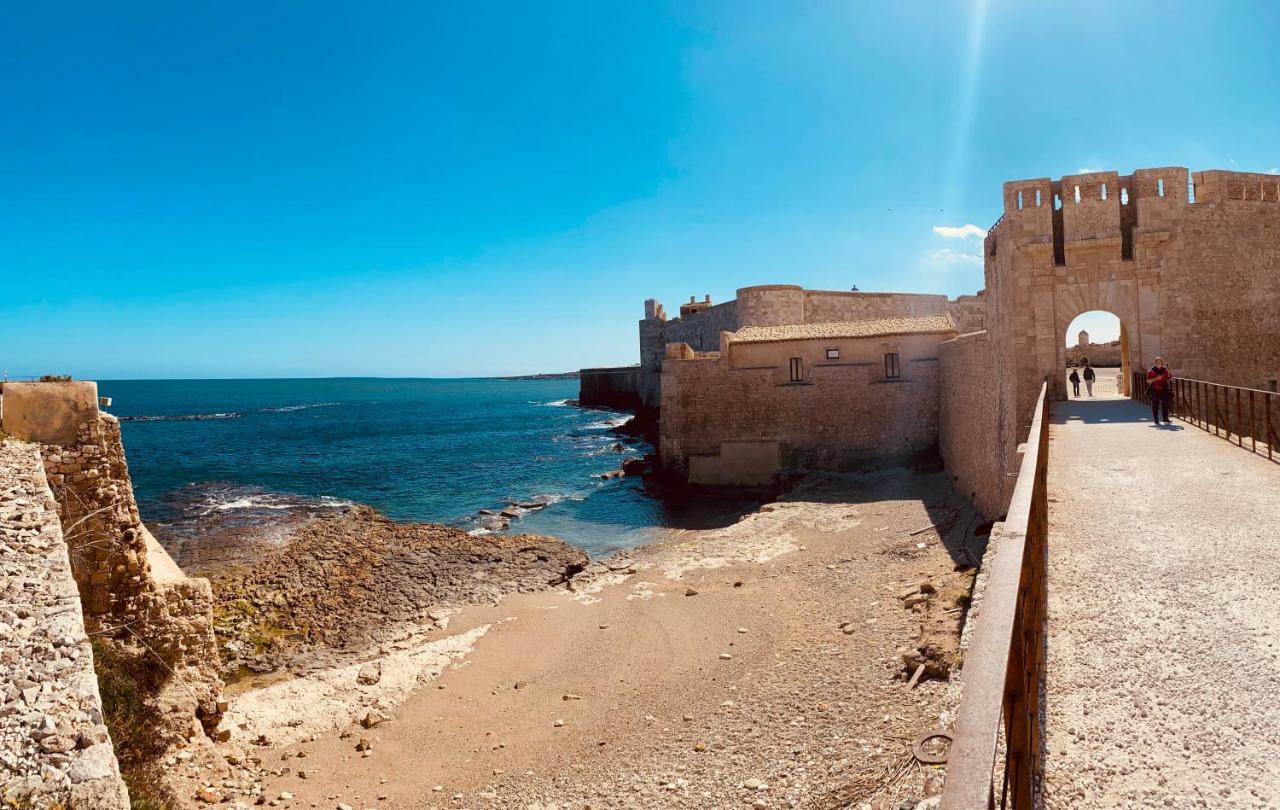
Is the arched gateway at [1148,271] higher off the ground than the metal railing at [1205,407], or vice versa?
the arched gateway at [1148,271]

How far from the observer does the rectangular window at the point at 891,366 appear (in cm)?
2312

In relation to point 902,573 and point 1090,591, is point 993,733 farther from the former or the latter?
point 902,573

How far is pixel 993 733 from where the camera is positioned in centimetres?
177

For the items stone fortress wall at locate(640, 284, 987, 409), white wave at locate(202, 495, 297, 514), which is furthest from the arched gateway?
white wave at locate(202, 495, 297, 514)

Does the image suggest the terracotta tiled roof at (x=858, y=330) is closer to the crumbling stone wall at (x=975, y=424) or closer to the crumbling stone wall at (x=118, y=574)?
the crumbling stone wall at (x=975, y=424)

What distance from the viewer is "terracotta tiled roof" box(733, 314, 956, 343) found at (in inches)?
901

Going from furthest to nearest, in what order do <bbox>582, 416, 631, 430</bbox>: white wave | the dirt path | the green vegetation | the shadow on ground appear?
<bbox>582, 416, 631, 430</bbox>: white wave → the shadow on ground → the dirt path → the green vegetation

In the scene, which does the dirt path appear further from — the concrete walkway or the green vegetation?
the concrete walkway

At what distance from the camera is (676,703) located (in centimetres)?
898

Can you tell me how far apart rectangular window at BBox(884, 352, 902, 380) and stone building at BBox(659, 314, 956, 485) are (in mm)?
35

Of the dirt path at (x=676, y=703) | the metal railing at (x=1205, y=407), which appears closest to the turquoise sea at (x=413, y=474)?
the dirt path at (x=676, y=703)

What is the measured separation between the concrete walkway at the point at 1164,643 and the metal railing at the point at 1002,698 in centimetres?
21

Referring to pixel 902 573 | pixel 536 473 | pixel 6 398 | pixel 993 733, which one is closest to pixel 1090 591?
pixel 993 733

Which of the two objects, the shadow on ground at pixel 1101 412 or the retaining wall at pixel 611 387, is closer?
the shadow on ground at pixel 1101 412
